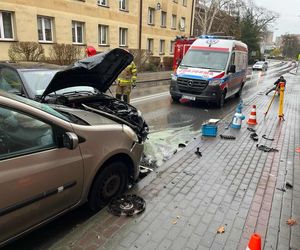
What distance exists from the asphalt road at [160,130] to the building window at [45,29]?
9336mm

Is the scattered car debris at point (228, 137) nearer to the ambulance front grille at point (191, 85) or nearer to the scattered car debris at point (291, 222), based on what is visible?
the scattered car debris at point (291, 222)

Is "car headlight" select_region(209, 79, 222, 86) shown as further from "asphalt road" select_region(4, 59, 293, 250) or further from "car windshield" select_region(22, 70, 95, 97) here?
"car windshield" select_region(22, 70, 95, 97)

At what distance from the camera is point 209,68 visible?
11180 mm

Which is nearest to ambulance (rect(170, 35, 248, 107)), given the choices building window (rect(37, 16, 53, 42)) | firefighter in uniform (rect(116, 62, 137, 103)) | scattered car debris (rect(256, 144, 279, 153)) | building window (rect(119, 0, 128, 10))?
firefighter in uniform (rect(116, 62, 137, 103))

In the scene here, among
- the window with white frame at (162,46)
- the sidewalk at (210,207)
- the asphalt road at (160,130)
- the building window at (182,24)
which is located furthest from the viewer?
the building window at (182,24)

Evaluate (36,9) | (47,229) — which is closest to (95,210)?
(47,229)

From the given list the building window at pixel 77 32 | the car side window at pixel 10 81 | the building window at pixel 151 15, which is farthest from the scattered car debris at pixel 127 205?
the building window at pixel 151 15

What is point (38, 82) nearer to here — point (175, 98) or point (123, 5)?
point (175, 98)

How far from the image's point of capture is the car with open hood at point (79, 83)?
4.88 metres

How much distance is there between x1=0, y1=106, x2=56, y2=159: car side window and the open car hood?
6.51 ft

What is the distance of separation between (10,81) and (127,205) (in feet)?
11.7

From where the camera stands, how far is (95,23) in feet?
72.9

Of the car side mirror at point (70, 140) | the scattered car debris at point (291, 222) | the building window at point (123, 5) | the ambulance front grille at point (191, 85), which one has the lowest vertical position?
the scattered car debris at point (291, 222)

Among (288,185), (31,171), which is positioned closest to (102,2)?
(288,185)
